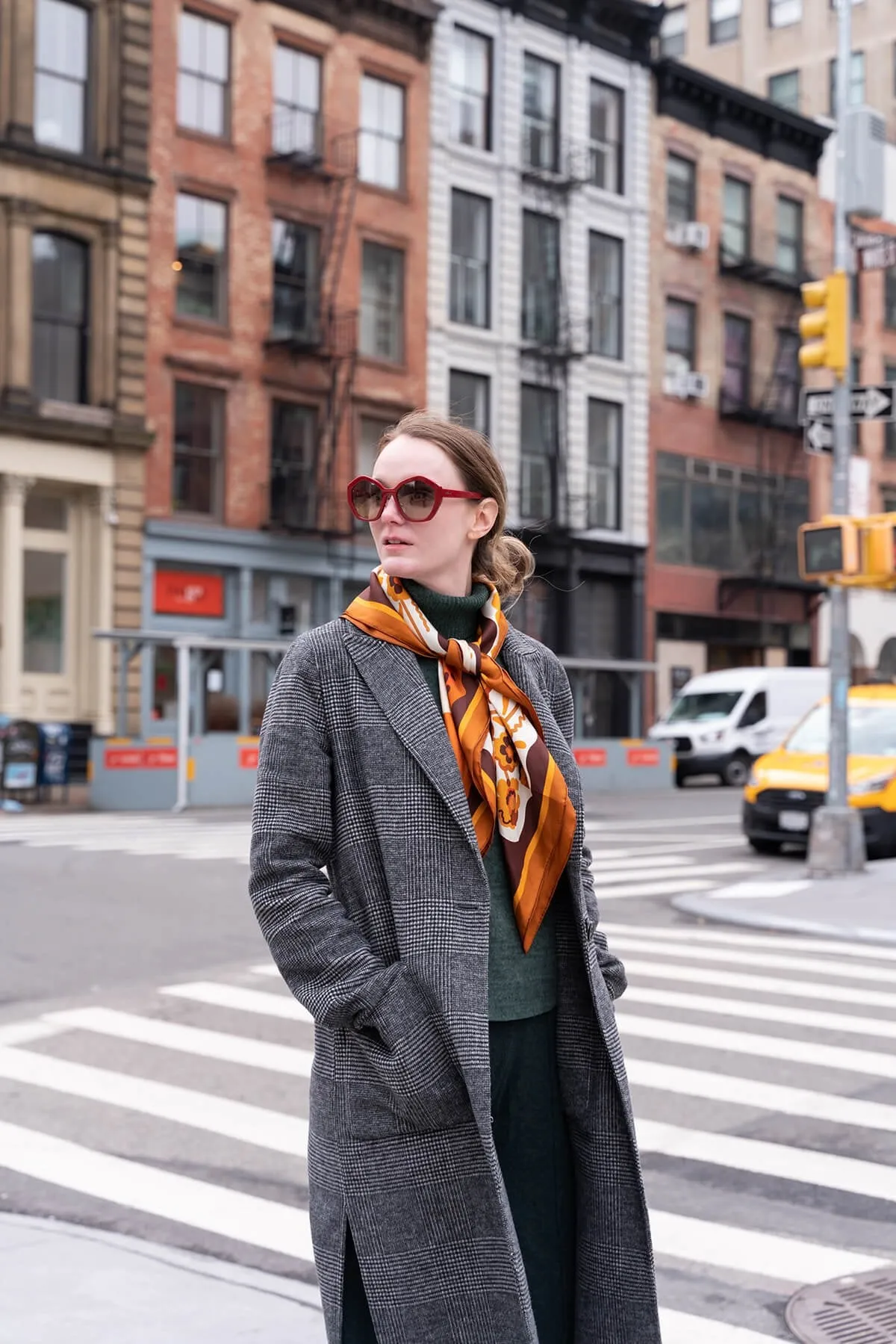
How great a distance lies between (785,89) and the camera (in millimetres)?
55406

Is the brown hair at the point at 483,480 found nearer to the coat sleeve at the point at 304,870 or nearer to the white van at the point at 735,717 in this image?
the coat sleeve at the point at 304,870

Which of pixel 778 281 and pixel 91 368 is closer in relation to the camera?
pixel 91 368

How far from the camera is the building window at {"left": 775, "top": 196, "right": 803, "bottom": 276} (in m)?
45.2

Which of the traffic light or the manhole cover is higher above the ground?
the traffic light

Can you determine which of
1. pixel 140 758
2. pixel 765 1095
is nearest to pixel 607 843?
pixel 140 758

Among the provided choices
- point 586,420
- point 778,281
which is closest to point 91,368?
point 586,420

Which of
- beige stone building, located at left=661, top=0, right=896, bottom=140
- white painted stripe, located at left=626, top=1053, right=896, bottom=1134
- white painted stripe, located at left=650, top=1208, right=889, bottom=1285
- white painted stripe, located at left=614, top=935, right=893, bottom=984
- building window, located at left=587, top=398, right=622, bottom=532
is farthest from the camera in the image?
beige stone building, located at left=661, top=0, right=896, bottom=140

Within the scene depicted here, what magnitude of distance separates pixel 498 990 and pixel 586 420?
3666 cm

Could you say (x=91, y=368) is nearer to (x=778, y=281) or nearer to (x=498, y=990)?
(x=778, y=281)

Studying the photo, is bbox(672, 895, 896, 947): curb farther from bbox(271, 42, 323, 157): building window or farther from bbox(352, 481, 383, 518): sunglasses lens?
bbox(271, 42, 323, 157): building window

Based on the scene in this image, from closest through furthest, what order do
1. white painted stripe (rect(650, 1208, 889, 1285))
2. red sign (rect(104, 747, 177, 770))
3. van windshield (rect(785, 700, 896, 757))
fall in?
white painted stripe (rect(650, 1208, 889, 1285))
van windshield (rect(785, 700, 896, 757))
red sign (rect(104, 747, 177, 770))

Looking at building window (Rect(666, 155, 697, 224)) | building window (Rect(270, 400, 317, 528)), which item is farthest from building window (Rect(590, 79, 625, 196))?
building window (Rect(270, 400, 317, 528))

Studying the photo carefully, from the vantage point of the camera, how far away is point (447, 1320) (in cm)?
271

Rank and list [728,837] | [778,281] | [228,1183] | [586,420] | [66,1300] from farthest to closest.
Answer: [778,281], [586,420], [728,837], [228,1183], [66,1300]
